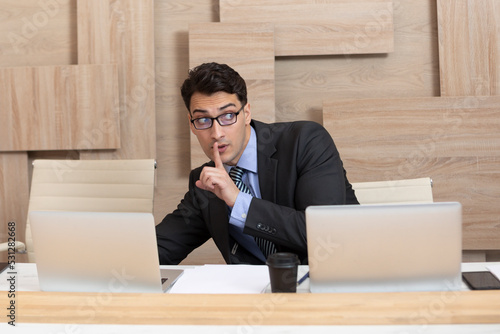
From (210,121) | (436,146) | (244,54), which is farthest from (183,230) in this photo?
(436,146)

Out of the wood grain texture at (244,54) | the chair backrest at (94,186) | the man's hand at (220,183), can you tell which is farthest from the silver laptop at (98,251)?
the wood grain texture at (244,54)

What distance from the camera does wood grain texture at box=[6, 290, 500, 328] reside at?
41.1 inches

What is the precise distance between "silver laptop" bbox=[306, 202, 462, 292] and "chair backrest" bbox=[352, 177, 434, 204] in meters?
0.91

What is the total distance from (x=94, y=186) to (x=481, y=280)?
66.1 inches

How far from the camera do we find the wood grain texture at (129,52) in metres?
3.12

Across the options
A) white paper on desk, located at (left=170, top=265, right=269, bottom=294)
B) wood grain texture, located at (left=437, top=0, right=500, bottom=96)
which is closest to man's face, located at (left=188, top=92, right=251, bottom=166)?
white paper on desk, located at (left=170, top=265, right=269, bottom=294)

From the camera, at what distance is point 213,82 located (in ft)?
6.47

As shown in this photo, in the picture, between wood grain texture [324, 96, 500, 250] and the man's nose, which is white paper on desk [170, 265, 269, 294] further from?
wood grain texture [324, 96, 500, 250]

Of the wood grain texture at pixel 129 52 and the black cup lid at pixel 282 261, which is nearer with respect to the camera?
the black cup lid at pixel 282 261

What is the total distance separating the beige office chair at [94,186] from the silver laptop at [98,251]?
106 cm

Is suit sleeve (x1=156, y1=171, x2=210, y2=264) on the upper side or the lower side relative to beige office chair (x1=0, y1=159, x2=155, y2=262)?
lower

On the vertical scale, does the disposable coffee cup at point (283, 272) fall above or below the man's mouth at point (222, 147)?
below

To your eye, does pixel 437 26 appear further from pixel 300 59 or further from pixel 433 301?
pixel 433 301

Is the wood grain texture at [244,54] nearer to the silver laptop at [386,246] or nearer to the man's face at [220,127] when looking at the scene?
the man's face at [220,127]
